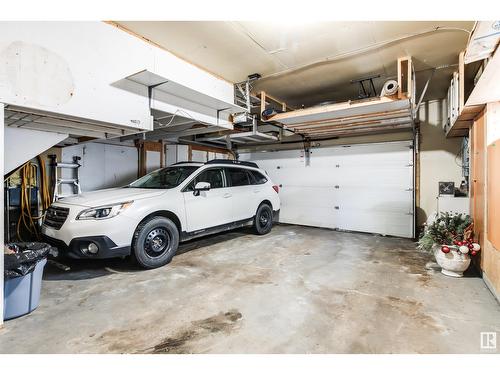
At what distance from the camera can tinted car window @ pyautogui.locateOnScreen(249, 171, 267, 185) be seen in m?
5.46

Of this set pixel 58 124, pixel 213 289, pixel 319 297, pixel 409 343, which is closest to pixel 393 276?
pixel 319 297

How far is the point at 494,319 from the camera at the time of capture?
7.27ft

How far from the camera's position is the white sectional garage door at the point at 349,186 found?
547 centimetres

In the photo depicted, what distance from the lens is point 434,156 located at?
528 cm

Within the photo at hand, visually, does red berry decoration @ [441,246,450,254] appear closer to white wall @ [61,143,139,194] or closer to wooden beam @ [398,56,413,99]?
wooden beam @ [398,56,413,99]

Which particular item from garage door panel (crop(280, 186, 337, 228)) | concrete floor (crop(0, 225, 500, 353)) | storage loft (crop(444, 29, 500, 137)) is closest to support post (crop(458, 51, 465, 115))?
storage loft (crop(444, 29, 500, 137))

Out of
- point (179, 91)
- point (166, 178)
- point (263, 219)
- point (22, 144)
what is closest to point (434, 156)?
point (263, 219)

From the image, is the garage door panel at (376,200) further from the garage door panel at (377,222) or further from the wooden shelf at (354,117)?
the wooden shelf at (354,117)

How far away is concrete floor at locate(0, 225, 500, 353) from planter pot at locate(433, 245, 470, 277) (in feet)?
0.40

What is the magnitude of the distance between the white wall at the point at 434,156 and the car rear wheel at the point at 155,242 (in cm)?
515

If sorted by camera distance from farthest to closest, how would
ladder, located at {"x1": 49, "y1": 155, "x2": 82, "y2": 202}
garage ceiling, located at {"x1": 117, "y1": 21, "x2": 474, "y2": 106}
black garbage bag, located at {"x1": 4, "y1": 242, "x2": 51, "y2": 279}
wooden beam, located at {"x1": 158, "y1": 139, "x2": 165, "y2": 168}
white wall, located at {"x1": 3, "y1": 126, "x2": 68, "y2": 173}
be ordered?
wooden beam, located at {"x1": 158, "y1": 139, "x2": 165, "y2": 168}
ladder, located at {"x1": 49, "y1": 155, "x2": 82, "y2": 202}
garage ceiling, located at {"x1": 117, "y1": 21, "x2": 474, "y2": 106}
white wall, located at {"x1": 3, "y1": 126, "x2": 68, "y2": 173}
black garbage bag, located at {"x1": 4, "y1": 242, "x2": 51, "y2": 279}

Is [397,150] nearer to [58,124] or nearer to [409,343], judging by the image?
[409,343]

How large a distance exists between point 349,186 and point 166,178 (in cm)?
425

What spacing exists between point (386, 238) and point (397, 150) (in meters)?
1.95
